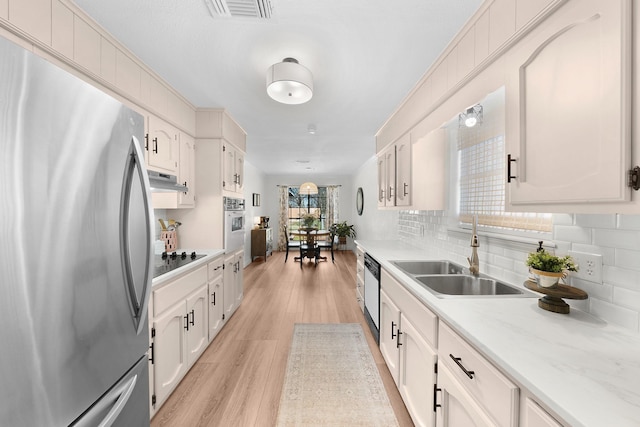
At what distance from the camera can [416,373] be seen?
148 centimetres

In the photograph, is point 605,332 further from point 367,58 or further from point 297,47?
point 297,47

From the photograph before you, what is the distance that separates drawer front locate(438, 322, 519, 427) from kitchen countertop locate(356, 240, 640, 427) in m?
0.04

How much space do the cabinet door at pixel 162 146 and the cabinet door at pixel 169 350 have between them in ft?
3.79

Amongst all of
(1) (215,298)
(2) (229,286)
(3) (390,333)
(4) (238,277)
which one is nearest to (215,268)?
(1) (215,298)

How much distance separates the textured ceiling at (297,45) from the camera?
4.68 ft

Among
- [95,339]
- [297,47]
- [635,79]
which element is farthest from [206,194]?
[635,79]

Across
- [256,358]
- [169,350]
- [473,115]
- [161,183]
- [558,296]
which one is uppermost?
[473,115]

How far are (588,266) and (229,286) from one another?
299cm

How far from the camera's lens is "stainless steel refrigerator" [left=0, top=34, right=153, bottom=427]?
1.83ft

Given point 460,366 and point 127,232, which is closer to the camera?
point 127,232

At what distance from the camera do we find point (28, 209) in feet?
1.93

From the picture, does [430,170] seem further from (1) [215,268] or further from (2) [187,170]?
(2) [187,170]

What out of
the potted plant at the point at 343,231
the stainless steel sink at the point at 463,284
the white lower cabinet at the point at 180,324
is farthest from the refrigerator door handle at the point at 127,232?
the potted plant at the point at 343,231

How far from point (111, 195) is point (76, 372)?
0.50 metres
